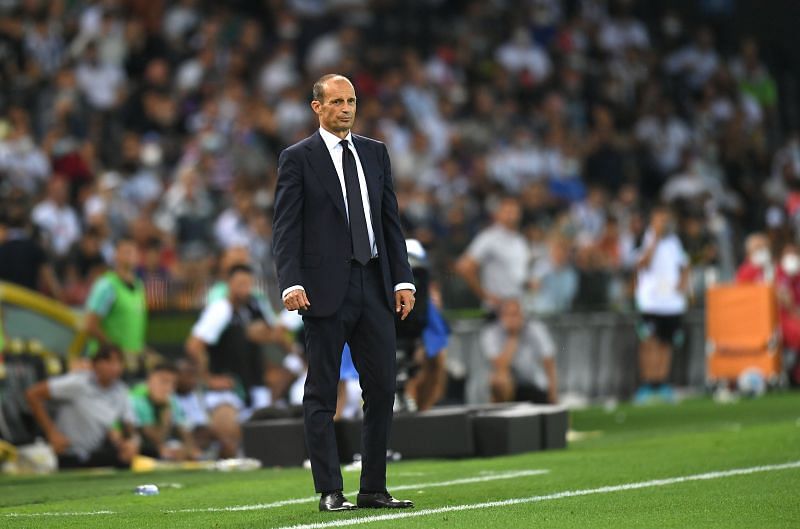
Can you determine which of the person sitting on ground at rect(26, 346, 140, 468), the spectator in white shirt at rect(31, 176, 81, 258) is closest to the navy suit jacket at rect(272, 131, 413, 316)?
the person sitting on ground at rect(26, 346, 140, 468)

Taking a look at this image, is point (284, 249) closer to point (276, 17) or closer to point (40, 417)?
point (40, 417)

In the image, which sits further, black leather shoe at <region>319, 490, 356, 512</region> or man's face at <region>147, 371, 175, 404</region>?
man's face at <region>147, 371, 175, 404</region>

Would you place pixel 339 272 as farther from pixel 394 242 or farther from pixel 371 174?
pixel 371 174

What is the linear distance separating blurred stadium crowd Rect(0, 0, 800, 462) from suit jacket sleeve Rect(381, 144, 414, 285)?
6.50 meters

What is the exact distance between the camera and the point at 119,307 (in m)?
16.2

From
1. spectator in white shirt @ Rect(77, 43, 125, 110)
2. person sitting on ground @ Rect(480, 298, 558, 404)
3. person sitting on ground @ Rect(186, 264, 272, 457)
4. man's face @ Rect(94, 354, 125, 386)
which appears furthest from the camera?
spectator in white shirt @ Rect(77, 43, 125, 110)

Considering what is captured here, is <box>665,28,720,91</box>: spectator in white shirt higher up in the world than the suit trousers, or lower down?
higher up

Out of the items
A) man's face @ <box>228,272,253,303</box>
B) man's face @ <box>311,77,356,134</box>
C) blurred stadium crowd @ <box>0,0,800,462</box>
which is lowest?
man's face @ <box>228,272,253,303</box>

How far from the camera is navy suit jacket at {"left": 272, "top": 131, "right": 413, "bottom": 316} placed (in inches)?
343

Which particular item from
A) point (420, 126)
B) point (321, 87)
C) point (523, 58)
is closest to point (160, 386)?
point (321, 87)

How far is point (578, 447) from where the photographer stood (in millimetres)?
14008

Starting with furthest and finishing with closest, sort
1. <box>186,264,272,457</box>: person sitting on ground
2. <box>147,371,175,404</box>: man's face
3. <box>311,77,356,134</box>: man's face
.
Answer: <box>186,264,272,457</box>: person sitting on ground → <box>147,371,175,404</box>: man's face → <box>311,77,356,134</box>: man's face

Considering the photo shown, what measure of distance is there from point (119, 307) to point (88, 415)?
4.87ft

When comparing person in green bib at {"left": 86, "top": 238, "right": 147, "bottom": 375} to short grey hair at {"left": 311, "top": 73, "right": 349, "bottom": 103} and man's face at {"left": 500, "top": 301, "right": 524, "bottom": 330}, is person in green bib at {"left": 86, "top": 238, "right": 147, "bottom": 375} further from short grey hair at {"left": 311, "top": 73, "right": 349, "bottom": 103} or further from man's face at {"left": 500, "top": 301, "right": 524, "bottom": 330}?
short grey hair at {"left": 311, "top": 73, "right": 349, "bottom": 103}
